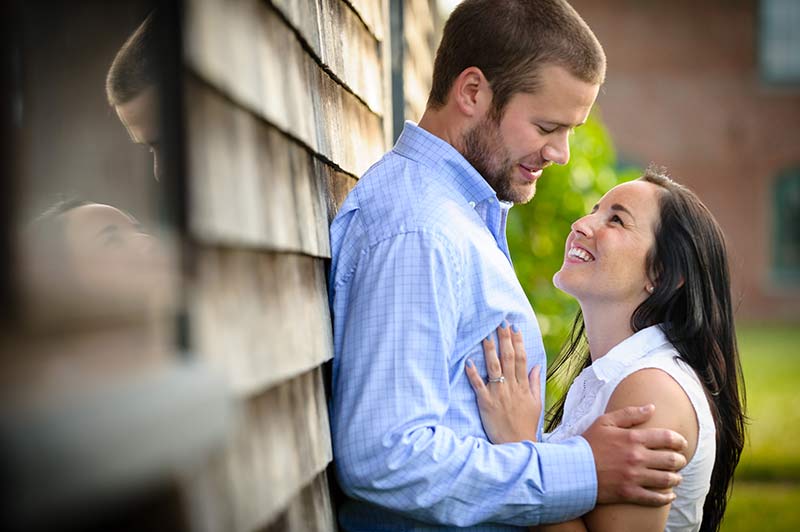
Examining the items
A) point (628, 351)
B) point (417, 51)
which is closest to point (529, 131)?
point (628, 351)

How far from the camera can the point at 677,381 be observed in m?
2.30

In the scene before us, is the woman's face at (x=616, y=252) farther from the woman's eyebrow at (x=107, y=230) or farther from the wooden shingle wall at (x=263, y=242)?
the woman's eyebrow at (x=107, y=230)

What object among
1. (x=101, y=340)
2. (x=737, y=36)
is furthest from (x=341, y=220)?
(x=737, y=36)

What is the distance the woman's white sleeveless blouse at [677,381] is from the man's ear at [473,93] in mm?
750

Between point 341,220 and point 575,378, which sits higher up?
point 341,220

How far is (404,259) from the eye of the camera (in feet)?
6.41

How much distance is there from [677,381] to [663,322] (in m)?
0.30

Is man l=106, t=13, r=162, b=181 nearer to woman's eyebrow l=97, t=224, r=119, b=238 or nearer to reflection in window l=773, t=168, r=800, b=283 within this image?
woman's eyebrow l=97, t=224, r=119, b=238

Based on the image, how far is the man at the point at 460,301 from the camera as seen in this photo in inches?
74.1

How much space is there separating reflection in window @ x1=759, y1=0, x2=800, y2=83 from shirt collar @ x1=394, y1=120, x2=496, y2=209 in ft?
59.2

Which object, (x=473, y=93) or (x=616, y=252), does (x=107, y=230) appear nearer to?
(x=473, y=93)

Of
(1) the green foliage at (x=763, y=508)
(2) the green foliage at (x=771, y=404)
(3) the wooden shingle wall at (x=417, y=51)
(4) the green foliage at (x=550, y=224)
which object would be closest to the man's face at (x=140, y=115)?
(3) the wooden shingle wall at (x=417, y=51)

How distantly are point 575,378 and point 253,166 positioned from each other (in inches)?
61.5

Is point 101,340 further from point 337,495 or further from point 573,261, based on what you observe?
point 573,261
